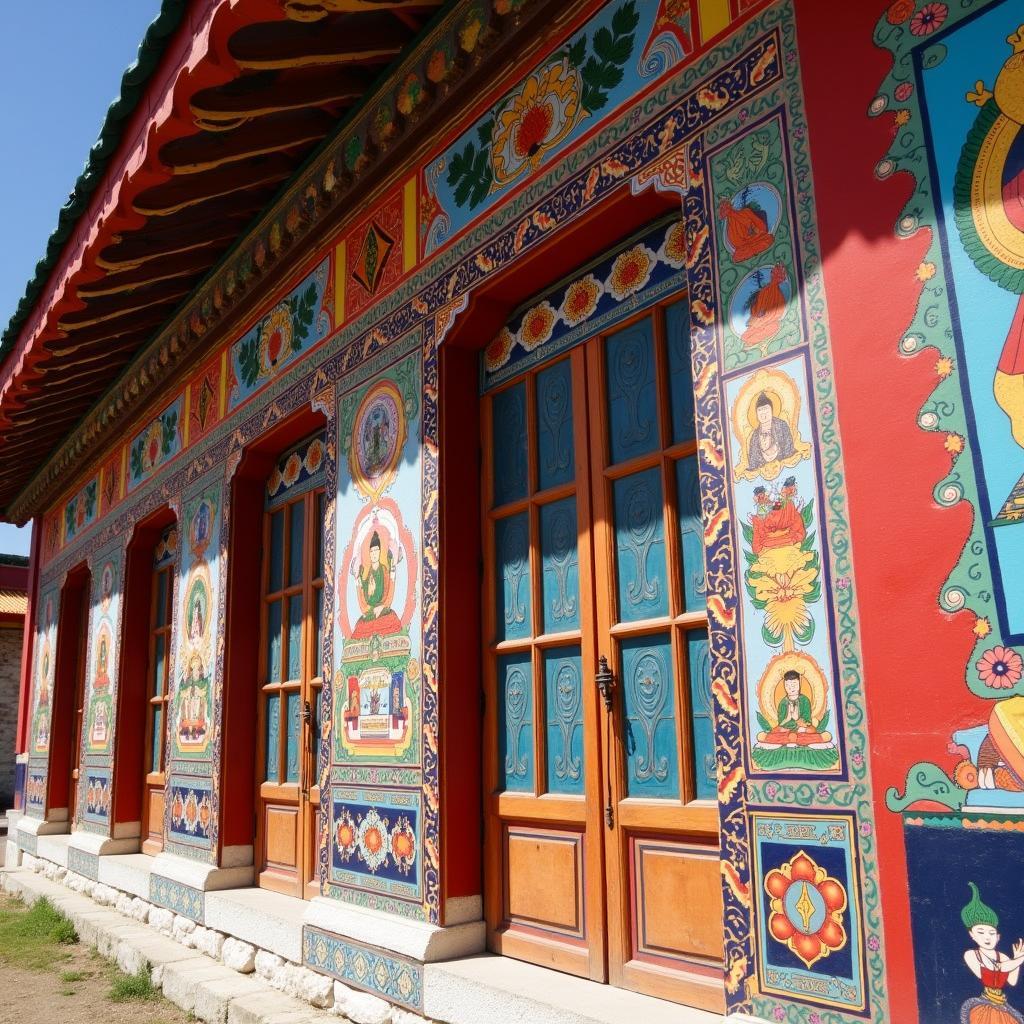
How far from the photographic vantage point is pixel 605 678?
3232mm

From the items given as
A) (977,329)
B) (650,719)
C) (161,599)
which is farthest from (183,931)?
(977,329)

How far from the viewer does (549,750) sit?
3559mm

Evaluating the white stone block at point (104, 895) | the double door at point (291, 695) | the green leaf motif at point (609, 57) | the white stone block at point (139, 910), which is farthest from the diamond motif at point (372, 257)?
the white stone block at point (104, 895)

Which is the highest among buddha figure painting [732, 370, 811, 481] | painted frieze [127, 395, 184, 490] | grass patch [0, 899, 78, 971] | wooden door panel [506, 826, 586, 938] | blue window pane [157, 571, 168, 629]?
painted frieze [127, 395, 184, 490]

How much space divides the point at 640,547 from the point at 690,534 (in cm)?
22

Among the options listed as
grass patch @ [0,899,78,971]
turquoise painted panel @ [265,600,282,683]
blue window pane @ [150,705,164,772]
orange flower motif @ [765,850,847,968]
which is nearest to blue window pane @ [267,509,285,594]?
turquoise painted panel @ [265,600,282,683]

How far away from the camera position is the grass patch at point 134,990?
200 inches

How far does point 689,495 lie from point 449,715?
1326 mm

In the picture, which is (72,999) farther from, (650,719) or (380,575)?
(650,719)

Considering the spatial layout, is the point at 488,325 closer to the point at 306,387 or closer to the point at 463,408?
the point at 463,408

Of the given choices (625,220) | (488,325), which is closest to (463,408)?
(488,325)

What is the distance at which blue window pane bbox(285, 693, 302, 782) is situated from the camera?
5.37 m

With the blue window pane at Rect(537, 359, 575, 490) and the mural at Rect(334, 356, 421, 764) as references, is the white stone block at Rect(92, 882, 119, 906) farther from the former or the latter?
the blue window pane at Rect(537, 359, 575, 490)

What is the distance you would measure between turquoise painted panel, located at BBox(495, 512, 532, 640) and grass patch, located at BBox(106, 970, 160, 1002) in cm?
295
